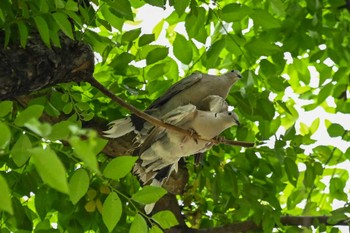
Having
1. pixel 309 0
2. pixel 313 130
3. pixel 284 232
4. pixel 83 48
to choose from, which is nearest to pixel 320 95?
pixel 313 130

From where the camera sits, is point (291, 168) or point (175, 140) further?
point (291, 168)

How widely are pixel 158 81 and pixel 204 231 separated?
404 mm

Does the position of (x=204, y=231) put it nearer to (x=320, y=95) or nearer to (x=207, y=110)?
(x=320, y=95)

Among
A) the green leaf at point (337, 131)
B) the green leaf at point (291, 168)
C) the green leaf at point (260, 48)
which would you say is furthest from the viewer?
the green leaf at point (337, 131)

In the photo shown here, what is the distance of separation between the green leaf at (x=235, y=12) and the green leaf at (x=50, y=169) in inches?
24.6

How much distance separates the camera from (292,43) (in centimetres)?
136

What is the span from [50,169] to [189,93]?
0.48 m

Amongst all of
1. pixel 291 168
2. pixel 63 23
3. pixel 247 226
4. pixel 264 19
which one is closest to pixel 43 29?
pixel 63 23

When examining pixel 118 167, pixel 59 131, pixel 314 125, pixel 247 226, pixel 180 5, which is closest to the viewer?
pixel 59 131

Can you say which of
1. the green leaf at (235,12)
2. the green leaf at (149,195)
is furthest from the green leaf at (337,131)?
the green leaf at (149,195)

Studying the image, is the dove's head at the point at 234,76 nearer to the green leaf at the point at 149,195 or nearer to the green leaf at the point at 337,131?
the green leaf at the point at 149,195

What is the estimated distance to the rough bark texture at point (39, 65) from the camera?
31.1 inches

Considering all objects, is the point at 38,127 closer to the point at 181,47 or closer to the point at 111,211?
the point at 111,211

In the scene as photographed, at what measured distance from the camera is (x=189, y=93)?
0.86 metres
